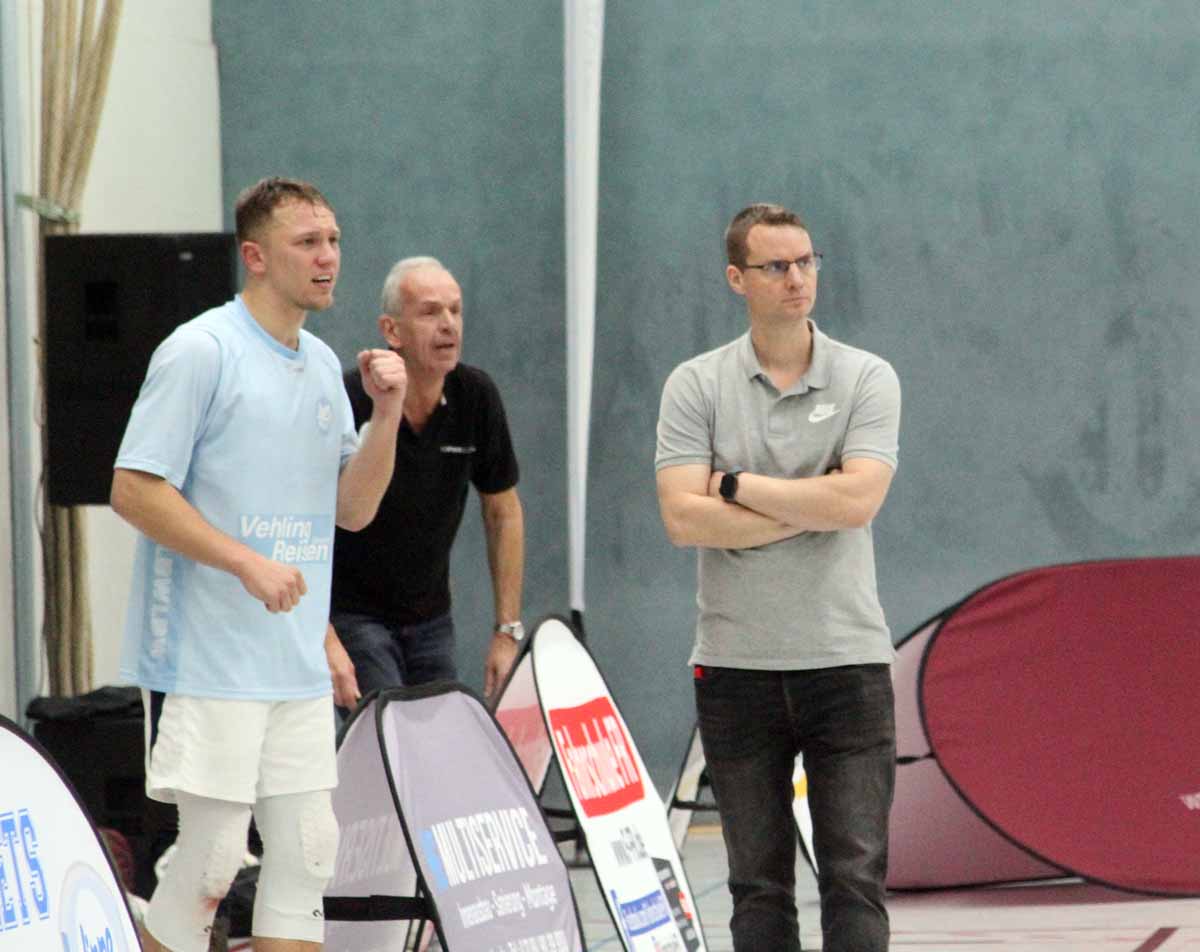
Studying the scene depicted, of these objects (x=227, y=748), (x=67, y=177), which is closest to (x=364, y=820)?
(x=227, y=748)

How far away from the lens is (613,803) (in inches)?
166

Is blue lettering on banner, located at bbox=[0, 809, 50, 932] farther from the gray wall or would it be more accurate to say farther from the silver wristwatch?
the gray wall

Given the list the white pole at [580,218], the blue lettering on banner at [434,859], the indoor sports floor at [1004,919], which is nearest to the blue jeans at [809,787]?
the blue lettering on banner at [434,859]

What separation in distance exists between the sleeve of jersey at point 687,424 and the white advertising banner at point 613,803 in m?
0.81

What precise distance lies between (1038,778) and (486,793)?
2005mm

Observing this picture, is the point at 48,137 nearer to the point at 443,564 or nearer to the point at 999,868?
the point at 443,564

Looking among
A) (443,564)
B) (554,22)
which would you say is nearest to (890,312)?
(554,22)

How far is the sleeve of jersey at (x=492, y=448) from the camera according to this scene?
480 cm

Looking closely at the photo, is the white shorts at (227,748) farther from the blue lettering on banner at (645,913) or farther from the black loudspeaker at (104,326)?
the black loudspeaker at (104,326)

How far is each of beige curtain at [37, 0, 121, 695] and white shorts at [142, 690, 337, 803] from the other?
2388 mm

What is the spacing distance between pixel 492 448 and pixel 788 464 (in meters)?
1.38

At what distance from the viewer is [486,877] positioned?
371 cm

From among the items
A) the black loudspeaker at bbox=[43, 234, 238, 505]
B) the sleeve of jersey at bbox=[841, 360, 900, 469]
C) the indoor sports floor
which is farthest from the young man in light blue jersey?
the black loudspeaker at bbox=[43, 234, 238, 505]

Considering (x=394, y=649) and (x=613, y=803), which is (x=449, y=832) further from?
(x=394, y=649)
